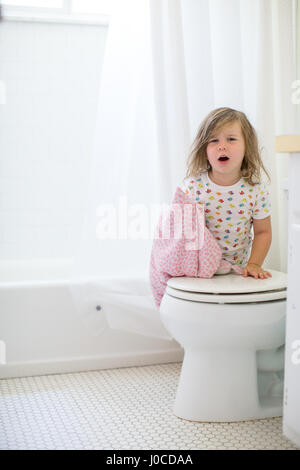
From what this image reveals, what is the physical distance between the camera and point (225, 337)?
1.61m

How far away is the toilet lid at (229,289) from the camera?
5.18 ft

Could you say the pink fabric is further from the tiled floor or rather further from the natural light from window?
the natural light from window

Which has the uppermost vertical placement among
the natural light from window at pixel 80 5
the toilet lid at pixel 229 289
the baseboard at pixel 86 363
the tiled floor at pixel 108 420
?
the natural light from window at pixel 80 5

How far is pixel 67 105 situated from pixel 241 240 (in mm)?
1212

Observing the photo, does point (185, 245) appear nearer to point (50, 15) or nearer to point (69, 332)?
point (69, 332)

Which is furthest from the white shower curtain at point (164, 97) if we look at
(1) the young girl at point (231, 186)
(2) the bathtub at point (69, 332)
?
(1) the young girl at point (231, 186)

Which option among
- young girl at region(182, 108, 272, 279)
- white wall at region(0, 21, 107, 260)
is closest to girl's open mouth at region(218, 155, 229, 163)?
young girl at region(182, 108, 272, 279)

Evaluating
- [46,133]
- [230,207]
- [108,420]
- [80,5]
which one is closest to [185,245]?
[230,207]

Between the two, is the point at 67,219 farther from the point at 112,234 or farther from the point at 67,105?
the point at 112,234

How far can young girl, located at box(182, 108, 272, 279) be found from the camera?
1.86 m

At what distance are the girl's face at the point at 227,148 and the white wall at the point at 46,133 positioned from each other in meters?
1.02

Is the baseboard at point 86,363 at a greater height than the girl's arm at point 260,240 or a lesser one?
lesser

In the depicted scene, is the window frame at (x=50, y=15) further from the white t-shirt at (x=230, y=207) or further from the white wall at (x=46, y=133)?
the white t-shirt at (x=230, y=207)
